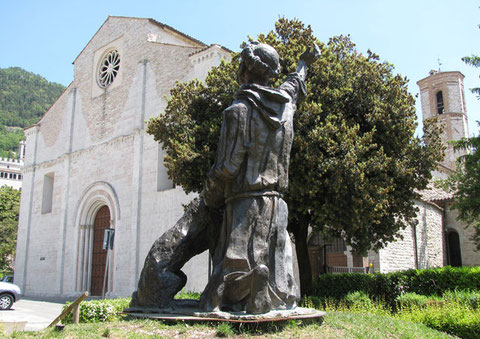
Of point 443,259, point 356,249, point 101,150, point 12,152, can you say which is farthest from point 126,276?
point 12,152

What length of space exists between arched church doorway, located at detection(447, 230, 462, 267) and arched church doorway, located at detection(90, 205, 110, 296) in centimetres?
1995

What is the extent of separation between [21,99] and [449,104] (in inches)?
4636

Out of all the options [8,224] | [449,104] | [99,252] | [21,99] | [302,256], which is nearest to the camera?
[302,256]

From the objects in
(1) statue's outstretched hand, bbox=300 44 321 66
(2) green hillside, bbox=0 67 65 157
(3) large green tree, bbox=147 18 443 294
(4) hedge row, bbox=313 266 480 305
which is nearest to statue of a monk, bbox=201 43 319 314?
(1) statue's outstretched hand, bbox=300 44 321 66

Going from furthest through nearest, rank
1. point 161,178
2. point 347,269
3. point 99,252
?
point 99,252, point 161,178, point 347,269

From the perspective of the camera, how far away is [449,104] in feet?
147

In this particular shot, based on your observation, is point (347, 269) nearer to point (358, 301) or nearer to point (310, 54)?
point (358, 301)

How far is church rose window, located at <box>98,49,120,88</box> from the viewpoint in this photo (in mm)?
24234

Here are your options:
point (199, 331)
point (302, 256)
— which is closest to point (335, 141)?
point (302, 256)

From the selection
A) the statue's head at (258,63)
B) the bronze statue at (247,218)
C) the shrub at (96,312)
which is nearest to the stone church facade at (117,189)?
the shrub at (96,312)

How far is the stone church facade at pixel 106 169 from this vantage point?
63.7ft

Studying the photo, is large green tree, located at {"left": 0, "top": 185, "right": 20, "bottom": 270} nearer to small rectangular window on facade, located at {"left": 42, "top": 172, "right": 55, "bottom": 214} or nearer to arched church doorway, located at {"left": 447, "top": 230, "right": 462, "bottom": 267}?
small rectangular window on facade, located at {"left": 42, "top": 172, "right": 55, "bottom": 214}

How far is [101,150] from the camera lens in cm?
2312

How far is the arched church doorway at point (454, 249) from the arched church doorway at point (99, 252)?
65.4ft
